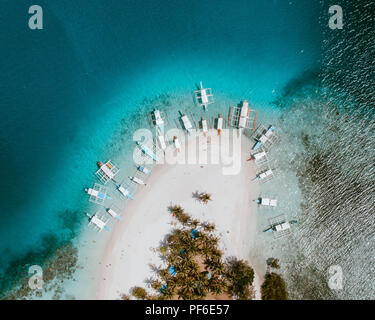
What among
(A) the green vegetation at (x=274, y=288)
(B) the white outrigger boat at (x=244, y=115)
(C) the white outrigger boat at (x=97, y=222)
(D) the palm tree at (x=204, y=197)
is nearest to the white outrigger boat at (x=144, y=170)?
(D) the palm tree at (x=204, y=197)

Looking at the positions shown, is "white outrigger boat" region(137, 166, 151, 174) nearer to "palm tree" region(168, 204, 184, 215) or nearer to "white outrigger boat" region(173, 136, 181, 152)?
"white outrigger boat" region(173, 136, 181, 152)

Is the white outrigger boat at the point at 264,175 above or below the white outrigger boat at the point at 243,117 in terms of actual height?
below

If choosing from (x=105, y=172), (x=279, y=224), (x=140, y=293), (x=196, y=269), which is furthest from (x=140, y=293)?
(x=279, y=224)

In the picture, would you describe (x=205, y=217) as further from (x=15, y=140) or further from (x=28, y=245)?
(x=15, y=140)

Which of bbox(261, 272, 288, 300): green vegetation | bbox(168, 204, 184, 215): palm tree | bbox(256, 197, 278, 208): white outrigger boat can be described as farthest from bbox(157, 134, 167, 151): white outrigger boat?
bbox(261, 272, 288, 300): green vegetation

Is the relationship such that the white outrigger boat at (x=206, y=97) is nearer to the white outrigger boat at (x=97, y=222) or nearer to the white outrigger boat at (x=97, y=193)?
the white outrigger boat at (x=97, y=193)

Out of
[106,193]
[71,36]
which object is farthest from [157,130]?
[71,36]
